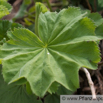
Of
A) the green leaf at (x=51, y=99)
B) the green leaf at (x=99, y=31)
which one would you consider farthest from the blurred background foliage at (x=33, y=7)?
the green leaf at (x=51, y=99)

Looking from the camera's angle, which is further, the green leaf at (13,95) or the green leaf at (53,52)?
the green leaf at (13,95)

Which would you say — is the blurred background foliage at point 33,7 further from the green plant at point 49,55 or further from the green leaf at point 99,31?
the green plant at point 49,55

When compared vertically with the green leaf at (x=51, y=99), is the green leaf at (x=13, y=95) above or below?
above

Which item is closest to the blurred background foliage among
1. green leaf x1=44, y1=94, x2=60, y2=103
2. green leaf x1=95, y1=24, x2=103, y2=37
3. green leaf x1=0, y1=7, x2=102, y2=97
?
green leaf x1=95, y1=24, x2=103, y2=37

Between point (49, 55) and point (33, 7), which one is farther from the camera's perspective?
point (33, 7)

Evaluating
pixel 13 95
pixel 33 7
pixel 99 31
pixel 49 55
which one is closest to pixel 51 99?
pixel 13 95

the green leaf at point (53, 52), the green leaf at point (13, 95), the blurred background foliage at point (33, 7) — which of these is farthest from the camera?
the blurred background foliage at point (33, 7)

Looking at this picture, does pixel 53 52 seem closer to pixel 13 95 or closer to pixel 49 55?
pixel 49 55

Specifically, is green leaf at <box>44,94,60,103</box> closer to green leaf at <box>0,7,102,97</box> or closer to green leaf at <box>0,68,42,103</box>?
green leaf at <box>0,68,42,103</box>
